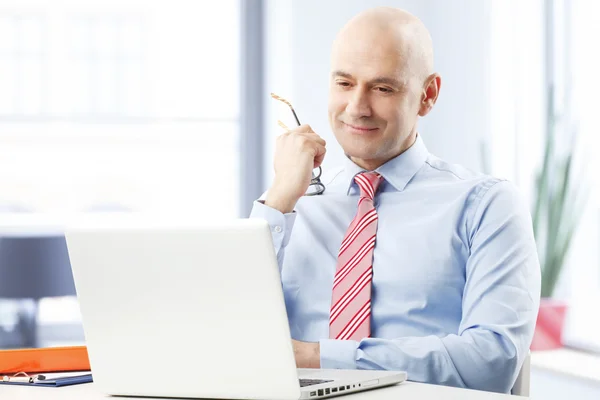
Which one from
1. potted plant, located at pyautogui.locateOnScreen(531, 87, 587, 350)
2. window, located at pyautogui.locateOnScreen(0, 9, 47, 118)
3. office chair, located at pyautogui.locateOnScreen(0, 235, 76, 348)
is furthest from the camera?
window, located at pyautogui.locateOnScreen(0, 9, 47, 118)

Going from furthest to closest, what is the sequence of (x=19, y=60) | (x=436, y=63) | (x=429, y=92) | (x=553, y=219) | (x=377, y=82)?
(x=19, y=60)
(x=436, y=63)
(x=553, y=219)
(x=429, y=92)
(x=377, y=82)

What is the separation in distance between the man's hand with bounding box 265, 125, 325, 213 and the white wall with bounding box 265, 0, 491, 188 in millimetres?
1648

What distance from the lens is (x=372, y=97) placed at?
6.30 feet

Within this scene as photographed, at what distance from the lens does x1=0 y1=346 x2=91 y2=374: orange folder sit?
1.53m

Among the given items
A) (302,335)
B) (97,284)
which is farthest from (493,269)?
(97,284)

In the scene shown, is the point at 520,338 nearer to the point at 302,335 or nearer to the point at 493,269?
the point at 493,269

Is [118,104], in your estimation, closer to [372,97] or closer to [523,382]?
[372,97]

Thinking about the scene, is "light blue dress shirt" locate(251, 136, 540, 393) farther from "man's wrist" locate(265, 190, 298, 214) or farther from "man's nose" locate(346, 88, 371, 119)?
"man's nose" locate(346, 88, 371, 119)

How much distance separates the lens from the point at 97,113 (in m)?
3.95

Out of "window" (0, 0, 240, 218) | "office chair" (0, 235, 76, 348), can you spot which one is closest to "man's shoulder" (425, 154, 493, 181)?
"office chair" (0, 235, 76, 348)

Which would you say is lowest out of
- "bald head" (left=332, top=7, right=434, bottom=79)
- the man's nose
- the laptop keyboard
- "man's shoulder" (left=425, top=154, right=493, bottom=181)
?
the laptop keyboard

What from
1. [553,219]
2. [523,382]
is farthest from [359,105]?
[553,219]

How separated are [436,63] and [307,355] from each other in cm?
230

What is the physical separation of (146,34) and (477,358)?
276cm
